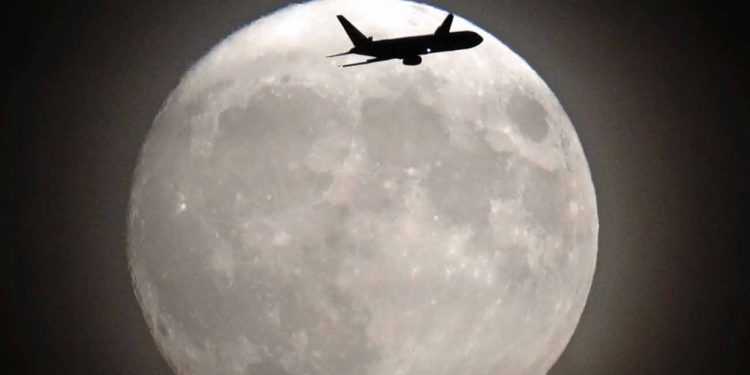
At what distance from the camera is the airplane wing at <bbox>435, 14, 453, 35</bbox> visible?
2.59m

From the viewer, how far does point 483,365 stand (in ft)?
8.35

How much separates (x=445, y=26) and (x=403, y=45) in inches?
6.1

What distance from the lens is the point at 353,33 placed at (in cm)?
259

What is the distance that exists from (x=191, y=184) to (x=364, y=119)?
1.91 ft

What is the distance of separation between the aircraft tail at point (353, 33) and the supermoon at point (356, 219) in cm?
5

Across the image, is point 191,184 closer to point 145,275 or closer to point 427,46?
point 145,275

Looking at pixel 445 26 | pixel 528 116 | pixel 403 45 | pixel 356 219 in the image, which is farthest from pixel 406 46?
pixel 356 219

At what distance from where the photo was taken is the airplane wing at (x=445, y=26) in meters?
2.59

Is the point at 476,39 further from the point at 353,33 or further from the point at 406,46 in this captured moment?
the point at 353,33

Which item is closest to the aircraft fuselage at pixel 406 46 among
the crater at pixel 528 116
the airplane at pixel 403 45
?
the airplane at pixel 403 45

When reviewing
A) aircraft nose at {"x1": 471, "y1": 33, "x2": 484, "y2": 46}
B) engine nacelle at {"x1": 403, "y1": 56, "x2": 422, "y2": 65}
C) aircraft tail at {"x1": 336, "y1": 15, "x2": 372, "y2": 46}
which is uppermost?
aircraft tail at {"x1": 336, "y1": 15, "x2": 372, "y2": 46}

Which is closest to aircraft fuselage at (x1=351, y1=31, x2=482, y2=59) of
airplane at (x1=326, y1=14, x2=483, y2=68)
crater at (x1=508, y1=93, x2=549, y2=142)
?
airplane at (x1=326, y1=14, x2=483, y2=68)

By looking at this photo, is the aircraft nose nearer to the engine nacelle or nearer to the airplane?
the airplane

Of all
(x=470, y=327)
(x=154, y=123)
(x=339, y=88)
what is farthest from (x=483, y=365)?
(x=154, y=123)
